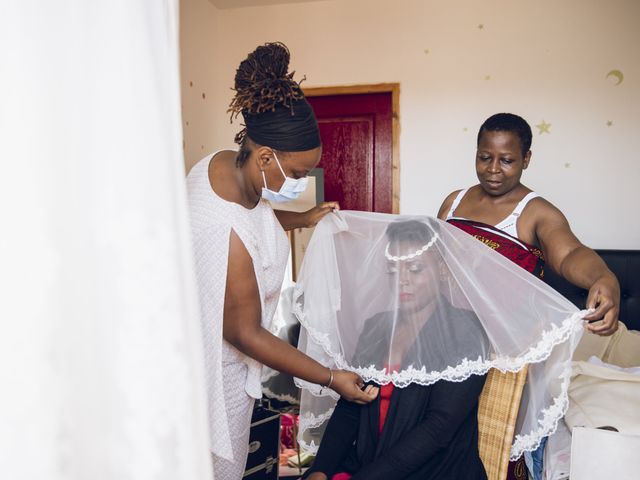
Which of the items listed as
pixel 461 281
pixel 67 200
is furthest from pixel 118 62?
pixel 461 281

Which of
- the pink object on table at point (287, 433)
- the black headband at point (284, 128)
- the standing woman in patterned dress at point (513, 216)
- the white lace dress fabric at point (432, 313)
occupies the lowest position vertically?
the pink object on table at point (287, 433)

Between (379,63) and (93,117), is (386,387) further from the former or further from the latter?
(379,63)

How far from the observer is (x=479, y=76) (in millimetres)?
3666

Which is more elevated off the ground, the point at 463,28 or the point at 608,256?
the point at 463,28

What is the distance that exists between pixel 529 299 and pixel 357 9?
Result: 2.80 meters

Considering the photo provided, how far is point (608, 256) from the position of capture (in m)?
3.23

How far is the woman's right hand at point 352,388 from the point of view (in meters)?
1.63

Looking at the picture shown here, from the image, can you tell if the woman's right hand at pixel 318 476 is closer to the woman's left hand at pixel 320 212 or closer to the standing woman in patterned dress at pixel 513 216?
the standing woman in patterned dress at pixel 513 216

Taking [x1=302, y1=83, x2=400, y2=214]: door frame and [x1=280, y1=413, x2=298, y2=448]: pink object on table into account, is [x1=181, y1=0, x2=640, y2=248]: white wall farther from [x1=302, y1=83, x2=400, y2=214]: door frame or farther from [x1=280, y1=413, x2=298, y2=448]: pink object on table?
[x1=280, y1=413, x2=298, y2=448]: pink object on table

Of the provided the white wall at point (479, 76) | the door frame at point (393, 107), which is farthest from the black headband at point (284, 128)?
the door frame at point (393, 107)

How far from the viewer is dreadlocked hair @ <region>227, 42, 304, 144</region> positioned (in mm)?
1480

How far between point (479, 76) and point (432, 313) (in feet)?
8.03

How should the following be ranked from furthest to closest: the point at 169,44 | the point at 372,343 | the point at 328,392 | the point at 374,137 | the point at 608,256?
the point at 374,137 < the point at 608,256 < the point at 328,392 < the point at 372,343 < the point at 169,44

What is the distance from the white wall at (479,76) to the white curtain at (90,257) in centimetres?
298
